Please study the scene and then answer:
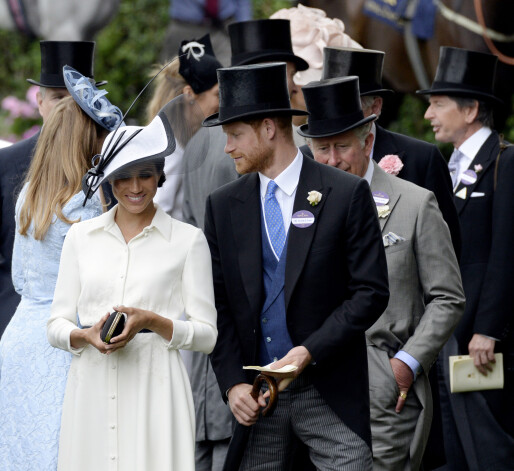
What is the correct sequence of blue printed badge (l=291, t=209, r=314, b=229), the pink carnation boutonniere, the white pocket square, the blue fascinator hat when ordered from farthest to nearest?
the pink carnation boutonniere
the white pocket square
the blue fascinator hat
blue printed badge (l=291, t=209, r=314, b=229)

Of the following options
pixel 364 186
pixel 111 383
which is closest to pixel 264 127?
pixel 364 186

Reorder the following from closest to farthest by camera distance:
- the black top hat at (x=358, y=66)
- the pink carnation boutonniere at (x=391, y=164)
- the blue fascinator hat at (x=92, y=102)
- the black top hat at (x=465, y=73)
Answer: the blue fascinator hat at (x=92, y=102)
the pink carnation boutonniere at (x=391, y=164)
the black top hat at (x=358, y=66)
the black top hat at (x=465, y=73)

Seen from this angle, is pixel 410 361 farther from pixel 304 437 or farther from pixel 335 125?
pixel 335 125

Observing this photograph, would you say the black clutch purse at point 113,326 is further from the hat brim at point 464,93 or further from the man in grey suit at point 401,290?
the hat brim at point 464,93

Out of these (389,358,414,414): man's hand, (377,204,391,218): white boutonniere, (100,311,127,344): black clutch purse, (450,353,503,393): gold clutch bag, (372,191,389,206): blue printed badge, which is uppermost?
(372,191,389,206): blue printed badge

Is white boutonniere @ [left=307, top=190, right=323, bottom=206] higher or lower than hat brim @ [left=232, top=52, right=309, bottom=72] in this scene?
lower

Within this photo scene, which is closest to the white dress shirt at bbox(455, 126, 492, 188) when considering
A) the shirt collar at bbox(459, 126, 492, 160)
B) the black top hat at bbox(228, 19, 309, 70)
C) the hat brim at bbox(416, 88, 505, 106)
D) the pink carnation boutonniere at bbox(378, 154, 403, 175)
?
the shirt collar at bbox(459, 126, 492, 160)

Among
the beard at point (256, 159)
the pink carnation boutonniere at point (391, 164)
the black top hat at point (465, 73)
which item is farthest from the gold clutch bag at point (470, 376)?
the beard at point (256, 159)

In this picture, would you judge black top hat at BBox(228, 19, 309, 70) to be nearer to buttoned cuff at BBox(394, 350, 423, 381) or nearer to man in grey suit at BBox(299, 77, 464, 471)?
man in grey suit at BBox(299, 77, 464, 471)

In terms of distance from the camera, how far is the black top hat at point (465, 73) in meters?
6.94

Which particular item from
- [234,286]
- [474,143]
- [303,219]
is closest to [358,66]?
[474,143]

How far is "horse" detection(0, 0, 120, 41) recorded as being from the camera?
14.1 metres

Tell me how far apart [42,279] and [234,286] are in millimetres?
868

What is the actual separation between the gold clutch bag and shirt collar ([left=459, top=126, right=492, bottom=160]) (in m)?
1.15
